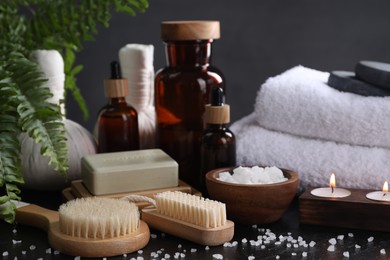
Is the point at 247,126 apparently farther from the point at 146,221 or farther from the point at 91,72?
the point at 91,72

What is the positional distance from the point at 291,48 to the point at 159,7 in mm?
363

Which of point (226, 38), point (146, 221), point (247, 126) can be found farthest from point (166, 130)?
point (226, 38)

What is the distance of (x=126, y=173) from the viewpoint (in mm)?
889

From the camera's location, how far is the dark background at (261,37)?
1686 millimetres

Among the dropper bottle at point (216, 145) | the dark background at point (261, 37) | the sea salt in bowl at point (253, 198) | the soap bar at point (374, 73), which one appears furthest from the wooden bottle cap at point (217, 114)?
the dark background at point (261, 37)

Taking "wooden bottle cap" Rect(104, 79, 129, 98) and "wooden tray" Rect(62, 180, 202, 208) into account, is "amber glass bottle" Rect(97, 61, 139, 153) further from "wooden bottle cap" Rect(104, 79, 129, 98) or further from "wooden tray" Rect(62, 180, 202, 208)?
"wooden tray" Rect(62, 180, 202, 208)

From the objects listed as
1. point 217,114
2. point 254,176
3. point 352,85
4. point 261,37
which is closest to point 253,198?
point 254,176

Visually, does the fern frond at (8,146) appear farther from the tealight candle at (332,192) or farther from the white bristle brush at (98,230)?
the tealight candle at (332,192)

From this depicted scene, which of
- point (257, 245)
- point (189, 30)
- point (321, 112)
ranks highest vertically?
point (189, 30)

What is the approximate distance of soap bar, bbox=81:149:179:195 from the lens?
88 cm

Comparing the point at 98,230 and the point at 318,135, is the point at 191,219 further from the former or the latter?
the point at 318,135

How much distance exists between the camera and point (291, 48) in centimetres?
175

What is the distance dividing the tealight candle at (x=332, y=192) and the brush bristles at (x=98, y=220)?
9.7 inches

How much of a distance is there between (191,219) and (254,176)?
0.12m
